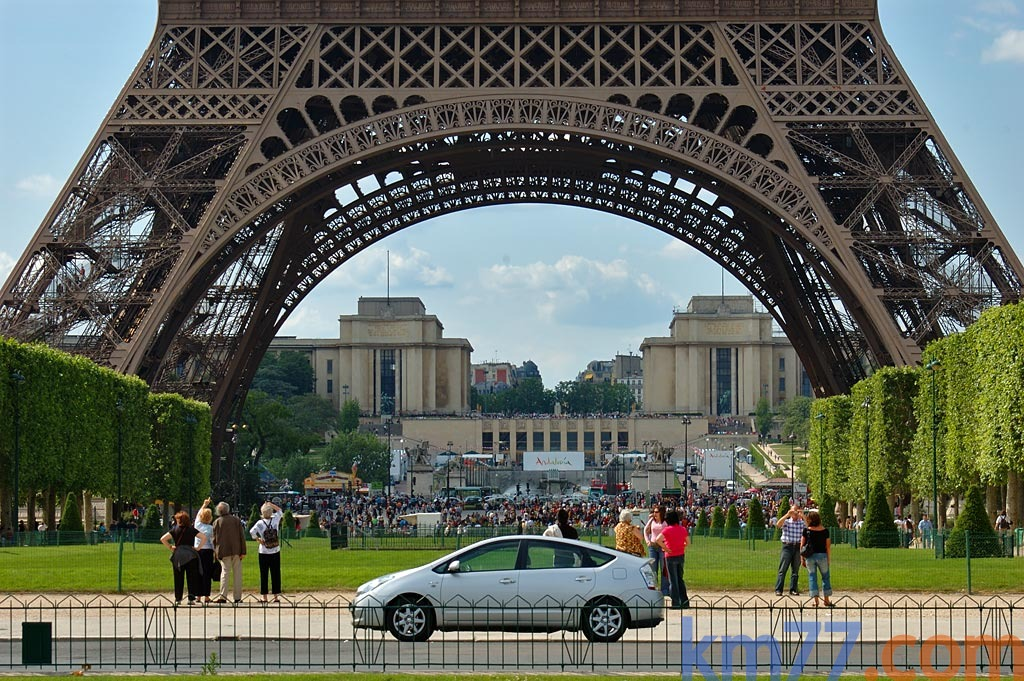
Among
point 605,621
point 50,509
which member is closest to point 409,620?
point 605,621

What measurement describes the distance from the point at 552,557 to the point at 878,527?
23.6m

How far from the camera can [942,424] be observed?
58719 millimetres

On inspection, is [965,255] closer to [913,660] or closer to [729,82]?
[729,82]

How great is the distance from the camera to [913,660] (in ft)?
67.8

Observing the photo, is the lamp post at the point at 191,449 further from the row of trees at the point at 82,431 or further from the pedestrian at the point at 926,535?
the pedestrian at the point at 926,535

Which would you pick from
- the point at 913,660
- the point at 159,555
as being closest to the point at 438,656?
the point at 913,660

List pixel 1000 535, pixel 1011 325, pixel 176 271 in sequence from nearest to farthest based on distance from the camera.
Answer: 1. pixel 1000 535
2. pixel 1011 325
3. pixel 176 271

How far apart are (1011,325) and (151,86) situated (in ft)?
100

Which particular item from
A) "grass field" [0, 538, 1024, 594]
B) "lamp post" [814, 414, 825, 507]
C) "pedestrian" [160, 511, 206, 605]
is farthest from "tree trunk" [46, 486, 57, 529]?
"lamp post" [814, 414, 825, 507]

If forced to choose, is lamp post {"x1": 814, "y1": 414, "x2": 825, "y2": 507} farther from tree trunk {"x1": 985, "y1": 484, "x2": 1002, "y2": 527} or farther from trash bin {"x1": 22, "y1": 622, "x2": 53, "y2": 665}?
trash bin {"x1": 22, "y1": 622, "x2": 53, "y2": 665}

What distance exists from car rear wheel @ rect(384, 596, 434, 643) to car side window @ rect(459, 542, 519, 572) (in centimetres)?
90

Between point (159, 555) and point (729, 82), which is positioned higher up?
point (729, 82)

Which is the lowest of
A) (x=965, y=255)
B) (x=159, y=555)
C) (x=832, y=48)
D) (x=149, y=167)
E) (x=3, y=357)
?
(x=159, y=555)

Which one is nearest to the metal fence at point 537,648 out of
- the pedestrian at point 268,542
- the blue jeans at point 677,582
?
the blue jeans at point 677,582
